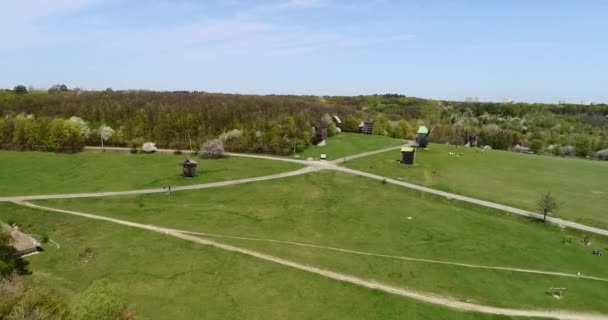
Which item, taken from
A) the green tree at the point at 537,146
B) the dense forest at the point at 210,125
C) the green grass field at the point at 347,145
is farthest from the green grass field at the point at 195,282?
the green tree at the point at 537,146

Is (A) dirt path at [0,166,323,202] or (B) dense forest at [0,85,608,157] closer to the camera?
(A) dirt path at [0,166,323,202]

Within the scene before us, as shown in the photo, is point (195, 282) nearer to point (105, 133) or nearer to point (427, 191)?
point (427, 191)

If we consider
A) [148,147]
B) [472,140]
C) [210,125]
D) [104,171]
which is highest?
[210,125]

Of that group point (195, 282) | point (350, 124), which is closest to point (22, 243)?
point (195, 282)

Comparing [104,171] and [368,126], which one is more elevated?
[368,126]

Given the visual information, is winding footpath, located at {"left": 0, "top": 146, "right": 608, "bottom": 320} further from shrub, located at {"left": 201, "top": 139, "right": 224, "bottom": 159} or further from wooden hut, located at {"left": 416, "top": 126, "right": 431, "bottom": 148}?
wooden hut, located at {"left": 416, "top": 126, "right": 431, "bottom": 148}

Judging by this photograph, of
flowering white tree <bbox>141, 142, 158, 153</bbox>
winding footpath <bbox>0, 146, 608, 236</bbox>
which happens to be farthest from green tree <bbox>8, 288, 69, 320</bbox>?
flowering white tree <bbox>141, 142, 158, 153</bbox>

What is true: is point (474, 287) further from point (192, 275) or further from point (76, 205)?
point (76, 205)
